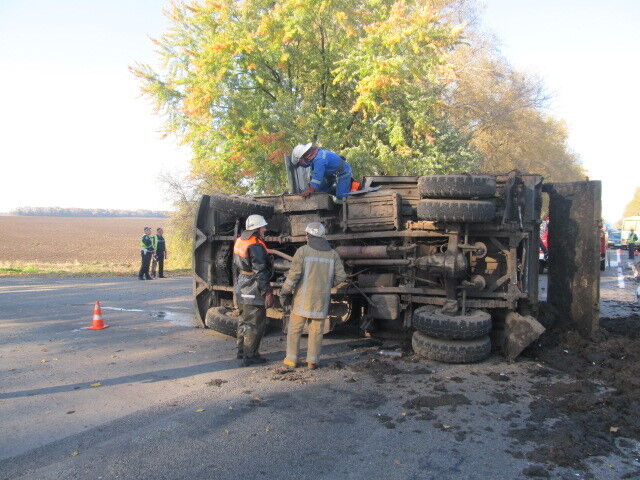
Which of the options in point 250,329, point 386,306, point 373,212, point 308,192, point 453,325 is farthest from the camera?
point 308,192

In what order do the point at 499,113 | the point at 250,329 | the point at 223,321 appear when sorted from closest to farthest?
the point at 250,329
the point at 223,321
the point at 499,113

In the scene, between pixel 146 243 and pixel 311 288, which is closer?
pixel 311 288

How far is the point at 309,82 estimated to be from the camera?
16.8m

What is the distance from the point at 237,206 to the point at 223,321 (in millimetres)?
1587

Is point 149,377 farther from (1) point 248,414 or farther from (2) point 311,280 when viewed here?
(2) point 311,280

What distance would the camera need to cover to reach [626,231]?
4612cm

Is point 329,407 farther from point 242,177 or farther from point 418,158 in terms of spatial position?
point 242,177

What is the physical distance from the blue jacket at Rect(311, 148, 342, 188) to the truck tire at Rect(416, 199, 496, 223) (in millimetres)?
1882

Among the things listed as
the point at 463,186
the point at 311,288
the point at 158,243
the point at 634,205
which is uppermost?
the point at 634,205

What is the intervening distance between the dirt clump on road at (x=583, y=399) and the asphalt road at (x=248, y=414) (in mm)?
116

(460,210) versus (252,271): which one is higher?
(460,210)

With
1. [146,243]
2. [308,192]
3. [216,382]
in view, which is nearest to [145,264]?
[146,243]

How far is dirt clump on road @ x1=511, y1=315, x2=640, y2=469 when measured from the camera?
3605 millimetres

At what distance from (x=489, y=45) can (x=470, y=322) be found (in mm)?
25555
